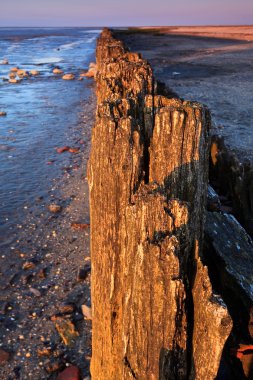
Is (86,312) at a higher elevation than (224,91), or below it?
below

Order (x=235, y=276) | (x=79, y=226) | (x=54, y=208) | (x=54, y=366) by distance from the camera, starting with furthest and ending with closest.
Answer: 1. (x=54, y=208)
2. (x=79, y=226)
3. (x=54, y=366)
4. (x=235, y=276)

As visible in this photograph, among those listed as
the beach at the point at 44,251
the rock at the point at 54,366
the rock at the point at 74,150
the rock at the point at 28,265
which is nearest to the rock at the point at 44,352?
the beach at the point at 44,251

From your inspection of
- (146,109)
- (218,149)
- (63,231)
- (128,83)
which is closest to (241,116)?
(218,149)

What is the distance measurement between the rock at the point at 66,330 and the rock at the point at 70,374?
40 centimetres

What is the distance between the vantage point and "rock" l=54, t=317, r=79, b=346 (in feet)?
15.1

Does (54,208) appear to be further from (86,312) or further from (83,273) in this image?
(86,312)

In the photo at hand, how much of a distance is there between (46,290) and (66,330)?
0.89 meters

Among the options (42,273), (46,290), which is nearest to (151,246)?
(46,290)

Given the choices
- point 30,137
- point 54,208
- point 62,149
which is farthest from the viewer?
point 30,137

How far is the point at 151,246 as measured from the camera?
2.04 m

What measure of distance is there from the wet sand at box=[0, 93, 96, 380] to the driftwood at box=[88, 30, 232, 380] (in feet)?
4.35

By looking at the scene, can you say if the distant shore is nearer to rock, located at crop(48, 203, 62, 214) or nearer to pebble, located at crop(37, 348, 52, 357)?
rock, located at crop(48, 203, 62, 214)

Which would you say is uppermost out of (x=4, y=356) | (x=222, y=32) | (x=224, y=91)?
(x=222, y=32)

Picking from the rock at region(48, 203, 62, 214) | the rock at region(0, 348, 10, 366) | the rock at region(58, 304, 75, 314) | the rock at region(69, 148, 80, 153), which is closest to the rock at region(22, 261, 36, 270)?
the rock at region(58, 304, 75, 314)
